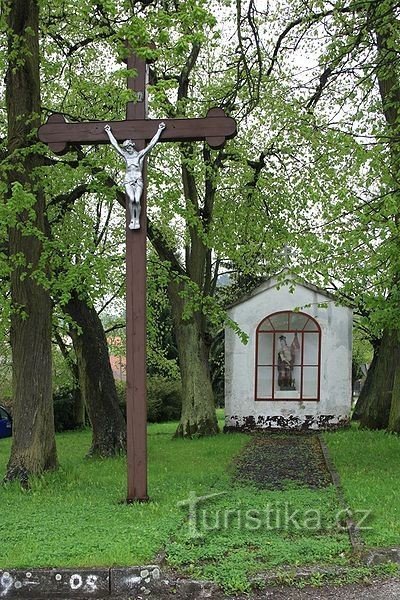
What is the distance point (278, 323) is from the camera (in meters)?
21.2

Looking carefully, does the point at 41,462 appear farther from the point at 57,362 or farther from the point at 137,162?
the point at 57,362

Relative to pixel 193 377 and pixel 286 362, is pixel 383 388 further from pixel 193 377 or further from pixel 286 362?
pixel 193 377

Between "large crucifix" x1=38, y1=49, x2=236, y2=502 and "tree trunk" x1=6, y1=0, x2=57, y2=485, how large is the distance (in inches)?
80.3

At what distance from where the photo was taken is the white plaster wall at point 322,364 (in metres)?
20.2

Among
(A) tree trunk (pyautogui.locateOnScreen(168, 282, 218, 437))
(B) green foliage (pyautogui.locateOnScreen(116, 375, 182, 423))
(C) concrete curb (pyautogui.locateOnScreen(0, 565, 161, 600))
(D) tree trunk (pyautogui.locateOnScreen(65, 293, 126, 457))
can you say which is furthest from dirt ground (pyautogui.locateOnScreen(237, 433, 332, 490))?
(B) green foliage (pyautogui.locateOnScreen(116, 375, 182, 423))

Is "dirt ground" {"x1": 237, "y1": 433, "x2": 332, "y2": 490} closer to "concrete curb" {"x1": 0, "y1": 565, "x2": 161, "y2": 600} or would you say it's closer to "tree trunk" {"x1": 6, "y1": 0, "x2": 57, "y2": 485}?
"tree trunk" {"x1": 6, "y1": 0, "x2": 57, "y2": 485}

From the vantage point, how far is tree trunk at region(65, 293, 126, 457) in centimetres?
1395

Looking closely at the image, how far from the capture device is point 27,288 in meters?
10.6

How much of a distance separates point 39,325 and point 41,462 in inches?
81.4

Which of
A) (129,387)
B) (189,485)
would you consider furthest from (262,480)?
(129,387)

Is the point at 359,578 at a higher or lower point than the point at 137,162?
lower

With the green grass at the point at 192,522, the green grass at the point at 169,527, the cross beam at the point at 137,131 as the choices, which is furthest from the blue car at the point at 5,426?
the cross beam at the point at 137,131

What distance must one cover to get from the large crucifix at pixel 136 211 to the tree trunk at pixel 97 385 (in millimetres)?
5822

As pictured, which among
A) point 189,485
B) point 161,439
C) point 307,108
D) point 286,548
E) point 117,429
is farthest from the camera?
point 161,439
